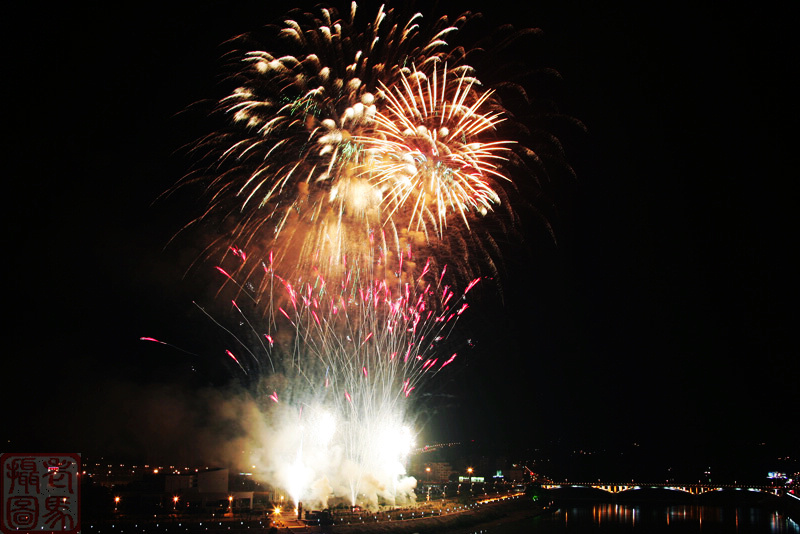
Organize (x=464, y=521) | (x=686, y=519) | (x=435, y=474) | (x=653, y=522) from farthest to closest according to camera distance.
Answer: (x=435, y=474) → (x=686, y=519) → (x=653, y=522) → (x=464, y=521)

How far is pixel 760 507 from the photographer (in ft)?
257

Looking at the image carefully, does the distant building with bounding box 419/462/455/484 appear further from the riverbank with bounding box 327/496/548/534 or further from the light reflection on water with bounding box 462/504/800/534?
the riverbank with bounding box 327/496/548/534

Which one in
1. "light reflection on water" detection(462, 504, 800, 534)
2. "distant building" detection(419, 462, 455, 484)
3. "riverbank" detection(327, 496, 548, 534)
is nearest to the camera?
"riverbank" detection(327, 496, 548, 534)

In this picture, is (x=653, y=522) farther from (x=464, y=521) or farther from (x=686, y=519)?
(x=464, y=521)

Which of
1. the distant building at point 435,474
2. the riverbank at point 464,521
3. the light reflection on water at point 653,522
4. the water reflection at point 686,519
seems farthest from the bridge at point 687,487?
the riverbank at point 464,521

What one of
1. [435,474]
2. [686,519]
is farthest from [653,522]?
[435,474]

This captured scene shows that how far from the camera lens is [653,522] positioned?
178 feet

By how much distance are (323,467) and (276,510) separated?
5482 mm

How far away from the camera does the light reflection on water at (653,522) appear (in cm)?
4691

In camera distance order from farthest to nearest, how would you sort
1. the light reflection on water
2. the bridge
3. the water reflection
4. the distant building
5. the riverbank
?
the bridge < the distant building < the water reflection < the light reflection on water < the riverbank

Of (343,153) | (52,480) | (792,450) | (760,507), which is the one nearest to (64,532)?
(52,480)

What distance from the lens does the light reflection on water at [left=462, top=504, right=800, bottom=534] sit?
46.9 m

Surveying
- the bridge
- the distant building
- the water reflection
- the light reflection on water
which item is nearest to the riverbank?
the light reflection on water

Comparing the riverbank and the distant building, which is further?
the distant building
